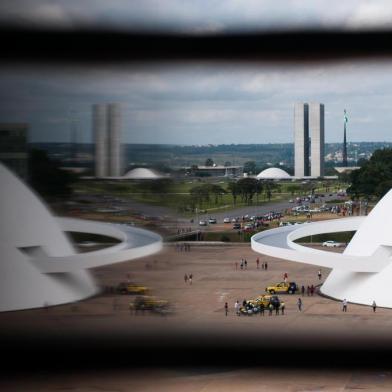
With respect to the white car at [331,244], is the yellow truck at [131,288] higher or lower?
higher

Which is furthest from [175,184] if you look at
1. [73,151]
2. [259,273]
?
[259,273]

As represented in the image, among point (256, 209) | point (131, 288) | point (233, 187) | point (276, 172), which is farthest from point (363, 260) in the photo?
point (256, 209)

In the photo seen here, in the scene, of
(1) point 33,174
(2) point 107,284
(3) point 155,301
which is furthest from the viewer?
(2) point 107,284

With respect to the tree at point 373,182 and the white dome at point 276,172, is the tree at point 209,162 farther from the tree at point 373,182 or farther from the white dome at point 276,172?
the tree at point 373,182

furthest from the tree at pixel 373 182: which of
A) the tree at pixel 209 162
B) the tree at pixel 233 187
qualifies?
the tree at pixel 209 162

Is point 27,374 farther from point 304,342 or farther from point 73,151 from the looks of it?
point 73,151
